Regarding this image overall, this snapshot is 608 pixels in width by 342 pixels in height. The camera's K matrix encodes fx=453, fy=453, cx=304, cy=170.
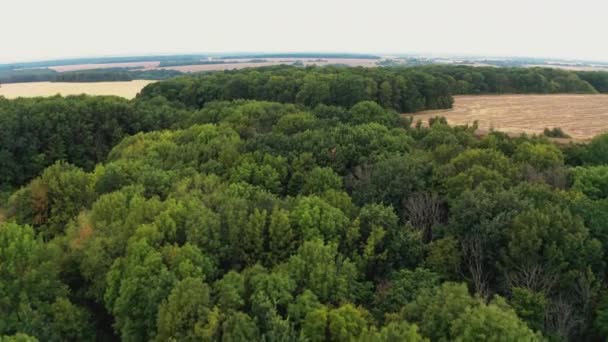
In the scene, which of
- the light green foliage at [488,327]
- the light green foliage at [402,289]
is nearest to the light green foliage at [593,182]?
the light green foliage at [402,289]

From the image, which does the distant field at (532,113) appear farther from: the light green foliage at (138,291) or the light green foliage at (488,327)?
the light green foliage at (138,291)

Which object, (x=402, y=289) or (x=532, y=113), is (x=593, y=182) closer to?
(x=402, y=289)

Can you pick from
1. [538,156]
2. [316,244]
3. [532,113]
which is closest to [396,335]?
[316,244]

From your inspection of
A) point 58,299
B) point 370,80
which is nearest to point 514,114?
point 370,80

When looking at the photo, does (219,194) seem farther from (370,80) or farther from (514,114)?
(514,114)

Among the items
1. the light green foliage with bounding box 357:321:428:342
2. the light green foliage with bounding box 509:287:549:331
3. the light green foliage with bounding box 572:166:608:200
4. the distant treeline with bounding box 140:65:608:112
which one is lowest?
the light green foliage with bounding box 509:287:549:331

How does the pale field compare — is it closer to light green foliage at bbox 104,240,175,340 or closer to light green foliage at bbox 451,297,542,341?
light green foliage at bbox 104,240,175,340

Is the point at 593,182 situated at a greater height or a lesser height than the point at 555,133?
lesser

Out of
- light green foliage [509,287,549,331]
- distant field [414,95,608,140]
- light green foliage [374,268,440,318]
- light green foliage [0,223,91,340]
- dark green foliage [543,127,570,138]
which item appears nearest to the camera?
light green foliage [509,287,549,331]

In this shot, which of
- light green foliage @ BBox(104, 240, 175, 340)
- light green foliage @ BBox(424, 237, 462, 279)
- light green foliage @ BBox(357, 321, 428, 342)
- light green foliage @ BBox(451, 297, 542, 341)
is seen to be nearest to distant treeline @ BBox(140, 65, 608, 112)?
light green foliage @ BBox(424, 237, 462, 279)
